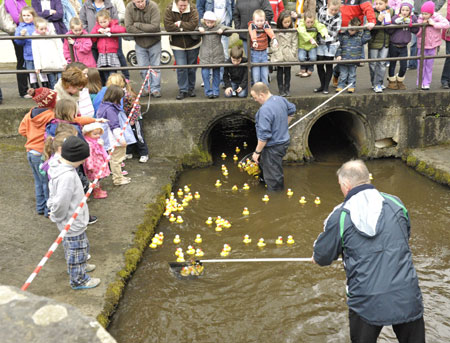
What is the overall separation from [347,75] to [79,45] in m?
5.09

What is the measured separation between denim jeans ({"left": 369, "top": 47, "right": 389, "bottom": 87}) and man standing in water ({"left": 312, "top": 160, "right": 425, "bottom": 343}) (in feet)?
20.9

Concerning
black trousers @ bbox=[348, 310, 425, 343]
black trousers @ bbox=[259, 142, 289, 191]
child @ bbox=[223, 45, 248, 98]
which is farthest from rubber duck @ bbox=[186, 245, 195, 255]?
child @ bbox=[223, 45, 248, 98]

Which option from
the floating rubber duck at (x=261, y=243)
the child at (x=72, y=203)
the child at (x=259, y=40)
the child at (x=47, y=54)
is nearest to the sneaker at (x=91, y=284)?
the child at (x=72, y=203)

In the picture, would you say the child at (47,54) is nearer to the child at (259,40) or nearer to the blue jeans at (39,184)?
the blue jeans at (39,184)

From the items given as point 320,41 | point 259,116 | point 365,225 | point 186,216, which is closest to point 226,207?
point 186,216

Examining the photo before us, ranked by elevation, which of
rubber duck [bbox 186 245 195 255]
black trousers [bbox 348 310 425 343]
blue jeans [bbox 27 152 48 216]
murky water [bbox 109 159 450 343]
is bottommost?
murky water [bbox 109 159 450 343]

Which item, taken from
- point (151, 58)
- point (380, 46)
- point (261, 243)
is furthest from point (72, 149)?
point (380, 46)

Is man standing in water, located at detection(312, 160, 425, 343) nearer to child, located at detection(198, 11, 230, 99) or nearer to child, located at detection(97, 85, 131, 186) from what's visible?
child, located at detection(97, 85, 131, 186)

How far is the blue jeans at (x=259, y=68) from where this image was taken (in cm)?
922

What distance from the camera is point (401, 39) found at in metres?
9.66

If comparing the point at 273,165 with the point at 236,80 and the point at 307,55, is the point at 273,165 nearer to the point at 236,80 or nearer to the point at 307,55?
the point at 236,80

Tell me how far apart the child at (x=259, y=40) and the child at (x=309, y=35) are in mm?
642

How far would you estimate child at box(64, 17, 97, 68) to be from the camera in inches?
347

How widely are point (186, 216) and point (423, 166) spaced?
14.8ft
